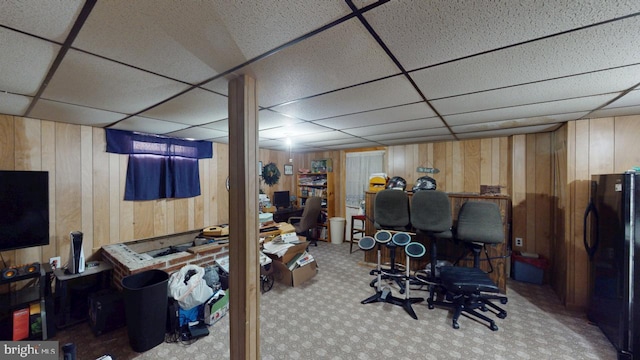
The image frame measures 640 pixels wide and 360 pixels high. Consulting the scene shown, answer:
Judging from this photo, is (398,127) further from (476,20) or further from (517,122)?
(476,20)

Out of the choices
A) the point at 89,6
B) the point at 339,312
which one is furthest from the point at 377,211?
the point at 89,6

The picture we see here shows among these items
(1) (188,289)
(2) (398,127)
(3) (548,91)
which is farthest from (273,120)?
(3) (548,91)

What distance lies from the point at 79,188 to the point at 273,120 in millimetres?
2527

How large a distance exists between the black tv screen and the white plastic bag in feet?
4.48

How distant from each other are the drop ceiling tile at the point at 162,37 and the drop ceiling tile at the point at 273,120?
0.95 m

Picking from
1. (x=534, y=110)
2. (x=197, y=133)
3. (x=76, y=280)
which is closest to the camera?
(x=534, y=110)

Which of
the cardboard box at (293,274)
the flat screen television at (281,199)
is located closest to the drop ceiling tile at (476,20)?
the cardboard box at (293,274)

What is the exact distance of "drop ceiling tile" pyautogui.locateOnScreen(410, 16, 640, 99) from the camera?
1.09 m

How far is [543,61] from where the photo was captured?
1327 mm

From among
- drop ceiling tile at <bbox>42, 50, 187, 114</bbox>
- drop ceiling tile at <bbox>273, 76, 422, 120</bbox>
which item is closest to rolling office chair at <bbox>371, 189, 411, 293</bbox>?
drop ceiling tile at <bbox>273, 76, 422, 120</bbox>

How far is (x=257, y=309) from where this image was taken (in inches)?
63.2

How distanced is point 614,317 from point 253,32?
361cm

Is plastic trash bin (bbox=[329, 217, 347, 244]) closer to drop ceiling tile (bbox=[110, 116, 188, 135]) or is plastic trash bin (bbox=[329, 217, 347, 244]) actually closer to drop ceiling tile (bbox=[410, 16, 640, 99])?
drop ceiling tile (bbox=[110, 116, 188, 135])

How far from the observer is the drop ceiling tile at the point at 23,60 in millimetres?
1100
